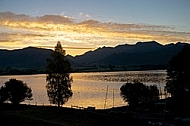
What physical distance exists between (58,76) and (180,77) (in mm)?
27859

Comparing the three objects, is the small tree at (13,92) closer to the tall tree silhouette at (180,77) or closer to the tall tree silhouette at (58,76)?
the tall tree silhouette at (58,76)

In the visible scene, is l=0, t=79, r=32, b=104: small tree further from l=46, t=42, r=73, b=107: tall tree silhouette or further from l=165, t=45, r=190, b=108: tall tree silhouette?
l=165, t=45, r=190, b=108: tall tree silhouette

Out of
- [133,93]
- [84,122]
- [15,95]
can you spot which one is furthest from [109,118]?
[15,95]

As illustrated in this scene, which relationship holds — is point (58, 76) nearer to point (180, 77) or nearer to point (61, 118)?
point (61, 118)

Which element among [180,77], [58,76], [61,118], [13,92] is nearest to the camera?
[61,118]

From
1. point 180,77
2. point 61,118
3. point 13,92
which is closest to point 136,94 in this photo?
point 180,77

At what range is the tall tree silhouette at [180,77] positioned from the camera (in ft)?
211

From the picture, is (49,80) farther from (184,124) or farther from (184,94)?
(184,94)

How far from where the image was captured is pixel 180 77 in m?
67.1

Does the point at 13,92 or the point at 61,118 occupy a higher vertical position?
the point at 13,92

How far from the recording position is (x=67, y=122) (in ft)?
125

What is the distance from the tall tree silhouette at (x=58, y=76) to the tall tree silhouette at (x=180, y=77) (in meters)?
23.6

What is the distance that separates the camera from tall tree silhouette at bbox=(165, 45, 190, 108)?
6444cm

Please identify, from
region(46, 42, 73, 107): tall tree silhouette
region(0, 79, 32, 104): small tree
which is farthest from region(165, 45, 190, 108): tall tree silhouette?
region(0, 79, 32, 104): small tree
